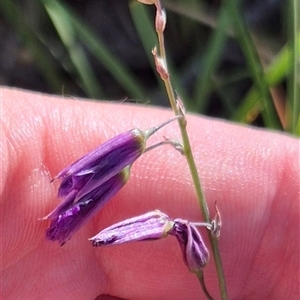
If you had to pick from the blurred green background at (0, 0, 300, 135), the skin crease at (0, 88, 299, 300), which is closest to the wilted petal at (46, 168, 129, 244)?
the skin crease at (0, 88, 299, 300)

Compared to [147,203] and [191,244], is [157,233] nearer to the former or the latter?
[191,244]

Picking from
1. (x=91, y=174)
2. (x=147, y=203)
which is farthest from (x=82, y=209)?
(x=147, y=203)

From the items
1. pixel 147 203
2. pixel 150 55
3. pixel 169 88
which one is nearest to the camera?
pixel 169 88

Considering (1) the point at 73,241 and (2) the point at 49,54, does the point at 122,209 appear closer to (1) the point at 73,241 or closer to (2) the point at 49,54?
(1) the point at 73,241

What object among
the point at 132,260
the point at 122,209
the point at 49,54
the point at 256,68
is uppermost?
the point at 49,54

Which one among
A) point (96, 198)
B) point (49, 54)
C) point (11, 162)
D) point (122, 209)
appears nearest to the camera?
point (96, 198)

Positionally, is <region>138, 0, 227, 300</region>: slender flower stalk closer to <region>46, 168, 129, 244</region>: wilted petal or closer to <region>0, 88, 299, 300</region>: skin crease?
<region>46, 168, 129, 244</region>: wilted petal

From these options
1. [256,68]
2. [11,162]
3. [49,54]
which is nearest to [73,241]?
[11,162]
